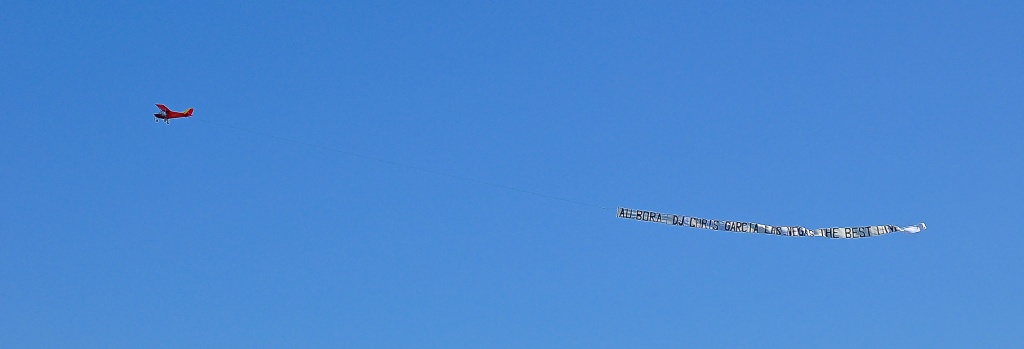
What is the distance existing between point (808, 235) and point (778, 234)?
4138 mm

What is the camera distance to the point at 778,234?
9012cm

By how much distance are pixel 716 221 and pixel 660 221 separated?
5.85 metres

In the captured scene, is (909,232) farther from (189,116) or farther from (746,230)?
(189,116)

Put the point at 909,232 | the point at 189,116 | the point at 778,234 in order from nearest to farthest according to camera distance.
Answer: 1. the point at 778,234
2. the point at 909,232
3. the point at 189,116

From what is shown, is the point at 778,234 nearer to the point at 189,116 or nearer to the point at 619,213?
the point at 619,213

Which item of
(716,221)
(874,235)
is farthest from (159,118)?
(874,235)

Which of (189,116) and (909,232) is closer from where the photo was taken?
(909,232)

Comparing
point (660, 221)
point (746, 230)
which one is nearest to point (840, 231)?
point (746, 230)

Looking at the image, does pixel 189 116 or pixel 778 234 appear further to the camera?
pixel 189 116

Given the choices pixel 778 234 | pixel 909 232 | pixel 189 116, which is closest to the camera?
pixel 778 234

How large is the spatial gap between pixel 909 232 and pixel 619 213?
3167cm

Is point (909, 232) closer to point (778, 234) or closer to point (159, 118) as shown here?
point (778, 234)

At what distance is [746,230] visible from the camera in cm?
9088

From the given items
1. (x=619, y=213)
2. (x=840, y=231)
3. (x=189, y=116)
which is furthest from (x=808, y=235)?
(x=189, y=116)
